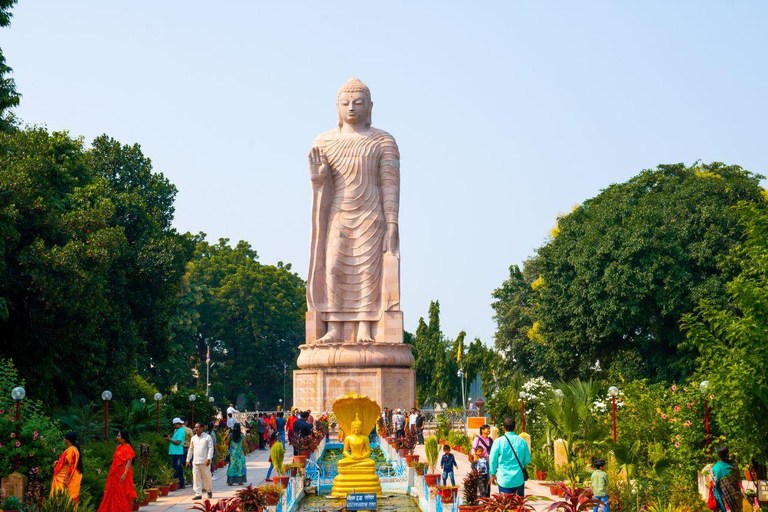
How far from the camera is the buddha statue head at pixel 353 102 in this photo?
33.3 m

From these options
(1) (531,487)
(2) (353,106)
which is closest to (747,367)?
(1) (531,487)

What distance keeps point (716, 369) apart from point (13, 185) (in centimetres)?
1288

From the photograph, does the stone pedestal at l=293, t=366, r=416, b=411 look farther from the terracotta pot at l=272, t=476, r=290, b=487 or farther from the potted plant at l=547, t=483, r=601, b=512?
the potted plant at l=547, t=483, r=601, b=512

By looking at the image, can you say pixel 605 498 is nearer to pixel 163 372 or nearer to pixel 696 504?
pixel 696 504

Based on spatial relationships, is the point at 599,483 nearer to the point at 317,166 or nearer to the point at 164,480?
the point at 164,480

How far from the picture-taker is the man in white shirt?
47.5 feet

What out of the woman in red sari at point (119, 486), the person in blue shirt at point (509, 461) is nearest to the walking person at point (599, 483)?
the person in blue shirt at point (509, 461)

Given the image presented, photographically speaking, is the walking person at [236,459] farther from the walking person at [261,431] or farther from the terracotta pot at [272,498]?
the walking person at [261,431]

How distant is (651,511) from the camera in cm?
1091

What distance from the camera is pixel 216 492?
15594 mm

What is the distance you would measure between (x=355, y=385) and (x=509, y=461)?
20280mm

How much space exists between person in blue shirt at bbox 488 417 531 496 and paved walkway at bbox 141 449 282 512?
12.0ft

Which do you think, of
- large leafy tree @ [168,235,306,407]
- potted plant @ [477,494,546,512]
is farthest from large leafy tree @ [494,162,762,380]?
large leafy tree @ [168,235,306,407]

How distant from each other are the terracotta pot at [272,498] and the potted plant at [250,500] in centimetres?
82
